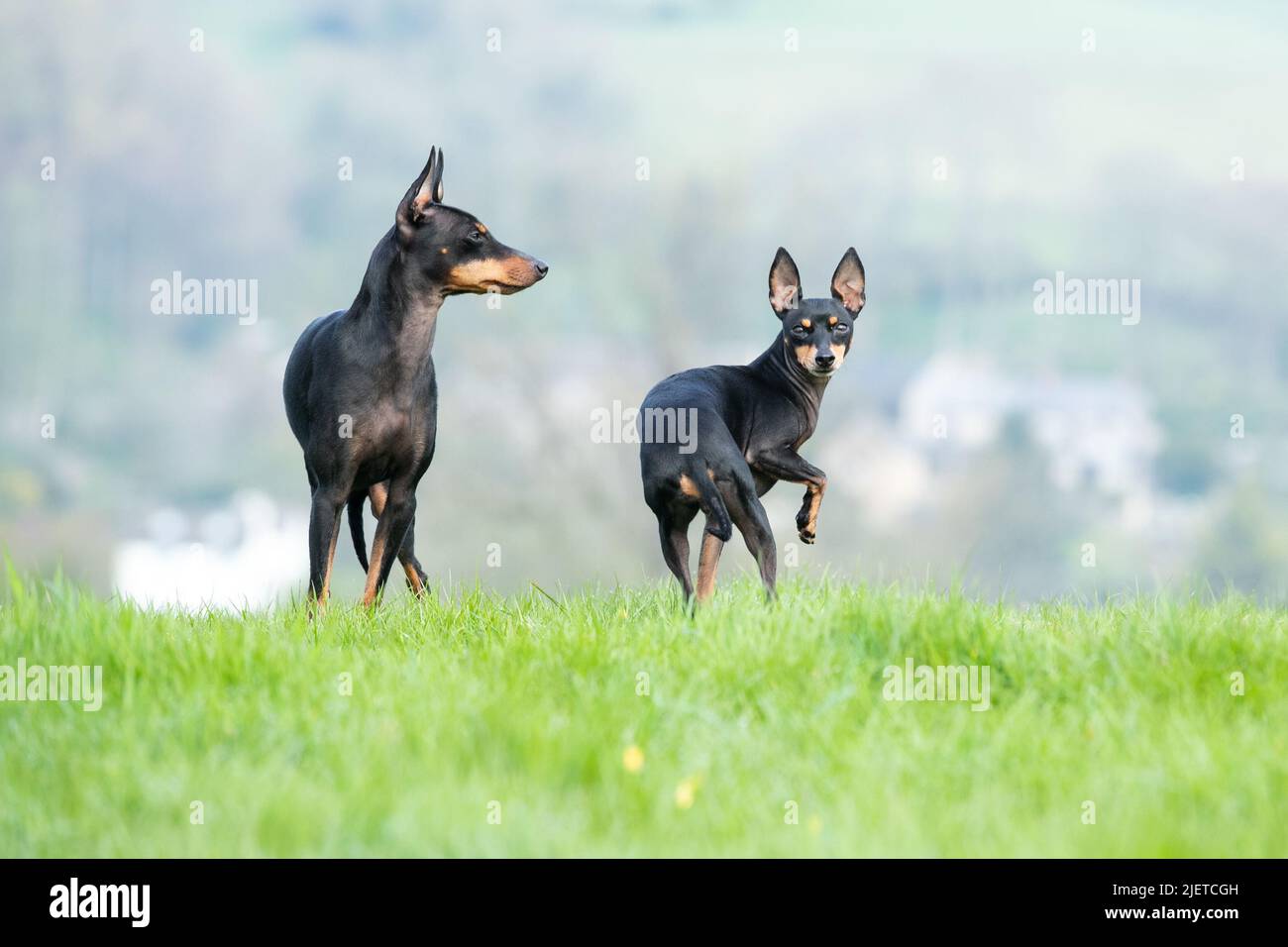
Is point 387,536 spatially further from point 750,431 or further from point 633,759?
point 633,759

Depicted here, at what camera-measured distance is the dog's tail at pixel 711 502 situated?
702 centimetres

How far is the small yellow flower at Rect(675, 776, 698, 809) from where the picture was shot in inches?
186

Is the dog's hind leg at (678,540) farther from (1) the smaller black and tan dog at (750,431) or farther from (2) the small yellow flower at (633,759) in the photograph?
(2) the small yellow flower at (633,759)

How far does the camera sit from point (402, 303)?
25.0 ft

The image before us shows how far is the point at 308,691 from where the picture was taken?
5711mm

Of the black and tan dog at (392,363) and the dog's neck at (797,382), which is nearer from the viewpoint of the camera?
the black and tan dog at (392,363)

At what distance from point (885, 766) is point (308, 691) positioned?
7.94 feet

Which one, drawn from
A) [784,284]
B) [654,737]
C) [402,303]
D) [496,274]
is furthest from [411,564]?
[654,737]

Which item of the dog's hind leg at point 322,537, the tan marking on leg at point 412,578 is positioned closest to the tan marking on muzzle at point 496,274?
the dog's hind leg at point 322,537

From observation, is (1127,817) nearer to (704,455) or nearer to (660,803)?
(660,803)

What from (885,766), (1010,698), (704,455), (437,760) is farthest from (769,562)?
(437,760)

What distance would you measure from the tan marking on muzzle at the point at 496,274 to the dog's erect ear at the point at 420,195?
13.6 inches

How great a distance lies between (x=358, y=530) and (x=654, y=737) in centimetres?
379

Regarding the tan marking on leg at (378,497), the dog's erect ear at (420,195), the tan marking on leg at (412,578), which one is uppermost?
the dog's erect ear at (420,195)
